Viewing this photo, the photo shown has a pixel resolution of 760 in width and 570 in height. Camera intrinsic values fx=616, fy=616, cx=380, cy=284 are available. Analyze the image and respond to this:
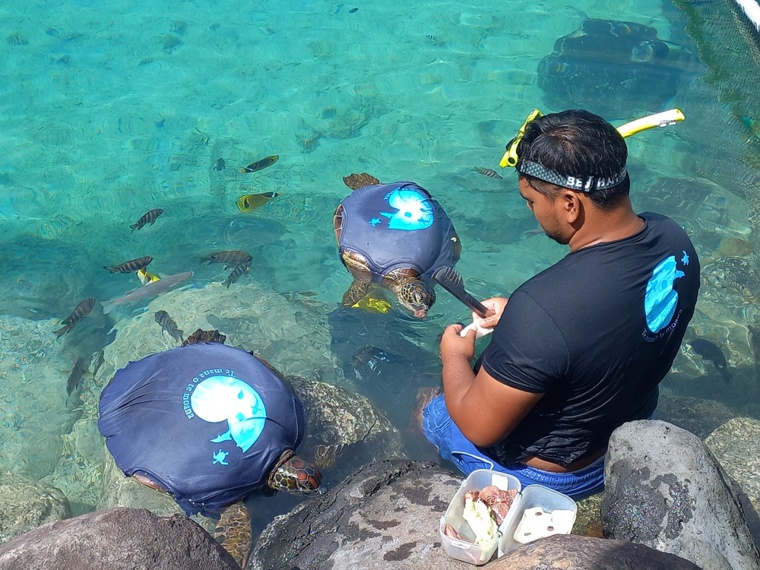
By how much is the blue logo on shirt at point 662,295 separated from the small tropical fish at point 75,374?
6.06m

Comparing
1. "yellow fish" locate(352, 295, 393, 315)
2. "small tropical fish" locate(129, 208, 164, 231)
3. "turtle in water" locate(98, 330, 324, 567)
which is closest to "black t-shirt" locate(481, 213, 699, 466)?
"turtle in water" locate(98, 330, 324, 567)

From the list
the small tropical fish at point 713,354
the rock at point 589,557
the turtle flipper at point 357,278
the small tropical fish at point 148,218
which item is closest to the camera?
the rock at point 589,557

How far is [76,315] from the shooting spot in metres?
7.12

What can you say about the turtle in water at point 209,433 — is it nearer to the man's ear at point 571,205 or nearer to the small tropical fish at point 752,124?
the man's ear at point 571,205

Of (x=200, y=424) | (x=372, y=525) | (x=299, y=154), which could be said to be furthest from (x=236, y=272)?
(x=372, y=525)

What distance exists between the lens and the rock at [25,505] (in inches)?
200

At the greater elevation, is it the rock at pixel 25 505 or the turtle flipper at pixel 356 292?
the turtle flipper at pixel 356 292

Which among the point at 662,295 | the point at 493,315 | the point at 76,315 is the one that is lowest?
the point at 76,315

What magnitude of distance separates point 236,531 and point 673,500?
9.92 feet

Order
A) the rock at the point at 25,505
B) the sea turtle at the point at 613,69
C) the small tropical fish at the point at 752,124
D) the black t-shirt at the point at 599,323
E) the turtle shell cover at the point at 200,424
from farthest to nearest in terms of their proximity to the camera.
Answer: the sea turtle at the point at 613,69 < the small tropical fish at the point at 752,124 < the rock at the point at 25,505 < the turtle shell cover at the point at 200,424 < the black t-shirt at the point at 599,323

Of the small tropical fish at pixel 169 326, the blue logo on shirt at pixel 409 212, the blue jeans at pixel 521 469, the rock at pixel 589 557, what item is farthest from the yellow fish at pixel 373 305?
the rock at pixel 589 557

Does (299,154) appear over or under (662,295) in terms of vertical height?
under

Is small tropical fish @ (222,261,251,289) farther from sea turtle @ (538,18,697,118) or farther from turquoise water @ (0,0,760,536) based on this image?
sea turtle @ (538,18,697,118)

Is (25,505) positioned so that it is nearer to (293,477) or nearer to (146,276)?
(293,477)
